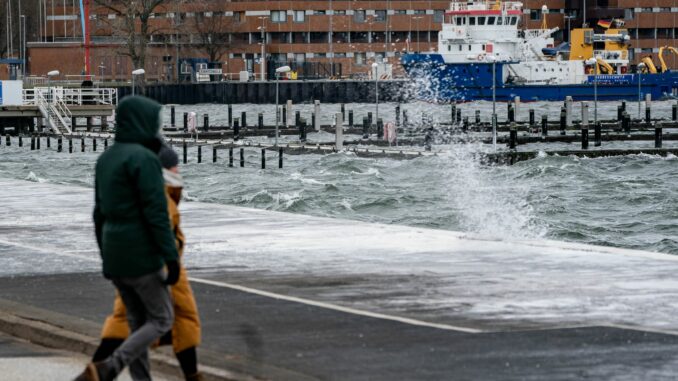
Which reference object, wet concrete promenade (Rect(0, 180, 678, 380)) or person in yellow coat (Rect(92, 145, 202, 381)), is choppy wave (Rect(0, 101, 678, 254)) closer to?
wet concrete promenade (Rect(0, 180, 678, 380))

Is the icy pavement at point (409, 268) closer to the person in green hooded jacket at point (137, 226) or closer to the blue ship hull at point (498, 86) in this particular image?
the person in green hooded jacket at point (137, 226)

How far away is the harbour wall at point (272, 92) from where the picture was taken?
475ft

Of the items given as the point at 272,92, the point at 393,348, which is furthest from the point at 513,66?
the point at 393,348

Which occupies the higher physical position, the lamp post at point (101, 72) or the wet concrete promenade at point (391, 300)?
the lamp post at point (101, 72)

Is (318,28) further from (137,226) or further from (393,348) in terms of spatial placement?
(137,226)

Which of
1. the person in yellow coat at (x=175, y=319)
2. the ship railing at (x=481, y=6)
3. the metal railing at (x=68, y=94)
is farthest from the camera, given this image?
the ship railing at (x=481, y=6)

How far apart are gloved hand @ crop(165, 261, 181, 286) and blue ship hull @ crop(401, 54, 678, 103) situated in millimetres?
111865

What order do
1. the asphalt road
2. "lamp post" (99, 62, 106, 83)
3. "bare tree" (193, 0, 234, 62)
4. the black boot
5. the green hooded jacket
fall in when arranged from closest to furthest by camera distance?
the green hooded jacket, the black boot, the asphalt road, "lamp post" (99, 62, 106, 83), "bare tree" (193, 0, 234, 62)

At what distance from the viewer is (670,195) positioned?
45500mm

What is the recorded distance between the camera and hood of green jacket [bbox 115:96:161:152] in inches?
394

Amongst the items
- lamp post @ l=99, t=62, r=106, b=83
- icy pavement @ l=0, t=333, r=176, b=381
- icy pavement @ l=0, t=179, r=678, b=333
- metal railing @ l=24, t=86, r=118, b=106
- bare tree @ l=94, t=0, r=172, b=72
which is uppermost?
bare tree @ l=94, t=0, r=172, b=72

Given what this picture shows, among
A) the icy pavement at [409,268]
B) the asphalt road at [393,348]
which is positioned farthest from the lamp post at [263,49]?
the asphalt road at [393,348]

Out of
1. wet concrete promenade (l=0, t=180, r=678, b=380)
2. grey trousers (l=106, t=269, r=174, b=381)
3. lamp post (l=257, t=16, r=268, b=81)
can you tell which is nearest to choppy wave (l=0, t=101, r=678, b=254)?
wet concrete promenade (l=0, t=180, r=678, b=380)

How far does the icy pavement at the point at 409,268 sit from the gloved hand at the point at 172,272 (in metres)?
3.94
